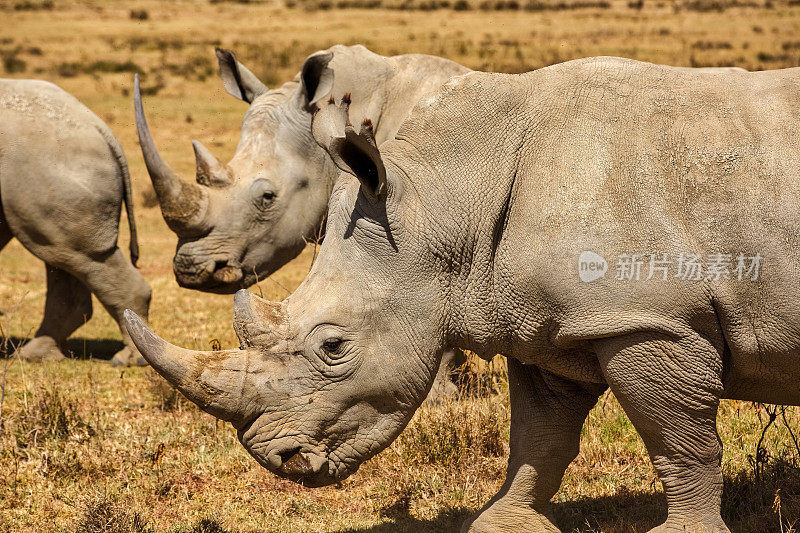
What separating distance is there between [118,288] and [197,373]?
4783mm

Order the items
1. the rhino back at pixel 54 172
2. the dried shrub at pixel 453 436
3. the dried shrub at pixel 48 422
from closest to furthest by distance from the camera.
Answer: the dried shrub at pixel 453 436, the dried shrub at pixel 48 422, the rhino back at pixel 54 172

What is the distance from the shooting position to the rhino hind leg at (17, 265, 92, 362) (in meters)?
8.14

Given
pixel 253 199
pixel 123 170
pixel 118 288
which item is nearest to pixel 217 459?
pixel 253 199

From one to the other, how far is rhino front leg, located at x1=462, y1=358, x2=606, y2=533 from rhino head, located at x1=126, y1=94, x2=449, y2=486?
2.37ft

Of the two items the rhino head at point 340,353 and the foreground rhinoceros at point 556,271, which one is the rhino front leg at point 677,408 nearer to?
the foreground rhinoceros at point 556,271

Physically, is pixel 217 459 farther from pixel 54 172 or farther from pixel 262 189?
pixel 54 172

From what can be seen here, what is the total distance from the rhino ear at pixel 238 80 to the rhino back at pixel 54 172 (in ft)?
4.58

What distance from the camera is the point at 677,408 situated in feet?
11.2

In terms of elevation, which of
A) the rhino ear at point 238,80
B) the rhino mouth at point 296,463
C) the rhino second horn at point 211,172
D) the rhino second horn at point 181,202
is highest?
the rhino ear at point 238,80

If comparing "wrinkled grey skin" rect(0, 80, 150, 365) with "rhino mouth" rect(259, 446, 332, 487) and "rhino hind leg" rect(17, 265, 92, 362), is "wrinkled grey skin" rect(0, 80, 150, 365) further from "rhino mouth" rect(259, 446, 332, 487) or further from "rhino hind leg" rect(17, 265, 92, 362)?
"rhino mouth" rect(259, 446, 332, 487)

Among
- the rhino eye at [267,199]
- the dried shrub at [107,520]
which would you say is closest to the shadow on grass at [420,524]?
the dried shrub at [107,520]

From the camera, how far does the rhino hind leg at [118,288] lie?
7898 millimetres

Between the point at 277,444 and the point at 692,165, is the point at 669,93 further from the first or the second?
the point at 277,444

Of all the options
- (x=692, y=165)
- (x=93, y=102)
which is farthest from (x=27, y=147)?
(x=93, y=102)
